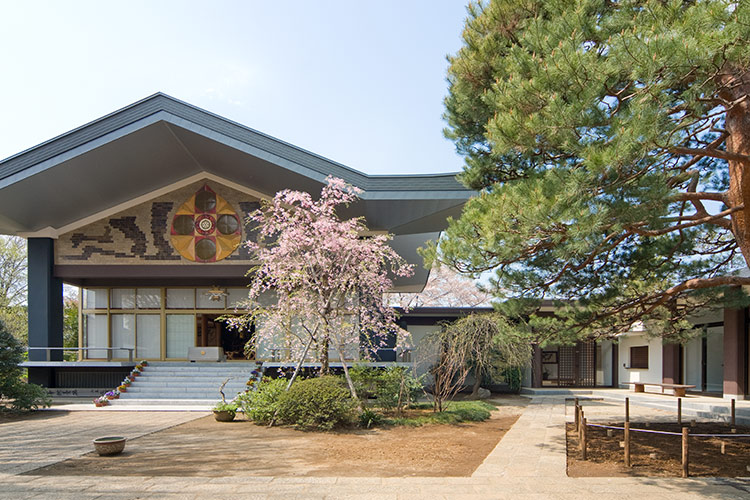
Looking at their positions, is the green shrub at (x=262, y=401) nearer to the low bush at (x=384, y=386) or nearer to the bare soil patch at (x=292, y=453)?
the bare soil patch at (x=292, y=453)

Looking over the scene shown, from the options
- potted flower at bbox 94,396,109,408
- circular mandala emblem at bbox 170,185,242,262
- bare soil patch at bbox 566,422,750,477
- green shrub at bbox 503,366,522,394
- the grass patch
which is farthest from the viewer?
green shrub at bbox 503,366,522,394

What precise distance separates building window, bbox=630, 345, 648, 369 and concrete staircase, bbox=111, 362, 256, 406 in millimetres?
13815

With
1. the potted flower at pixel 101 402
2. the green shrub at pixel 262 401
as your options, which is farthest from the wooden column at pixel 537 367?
the potted flower at pixel 101 402

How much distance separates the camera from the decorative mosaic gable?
15.8m

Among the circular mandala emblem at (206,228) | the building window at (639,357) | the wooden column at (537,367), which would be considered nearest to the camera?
the circular mandala emblem at (206,228)

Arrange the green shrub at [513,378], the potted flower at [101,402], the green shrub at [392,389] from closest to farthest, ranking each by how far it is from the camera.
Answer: the green shrub at [392,389]
the potted flower at [101,402]
the green shrub at [513,378]

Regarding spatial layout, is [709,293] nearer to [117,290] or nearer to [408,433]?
[408,433]

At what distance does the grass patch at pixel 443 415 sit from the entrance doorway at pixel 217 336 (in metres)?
6.05

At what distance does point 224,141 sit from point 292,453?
8.26m

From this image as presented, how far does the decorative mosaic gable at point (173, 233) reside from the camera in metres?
15.8

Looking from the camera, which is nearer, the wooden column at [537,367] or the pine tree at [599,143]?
the pine tree at [599,143]

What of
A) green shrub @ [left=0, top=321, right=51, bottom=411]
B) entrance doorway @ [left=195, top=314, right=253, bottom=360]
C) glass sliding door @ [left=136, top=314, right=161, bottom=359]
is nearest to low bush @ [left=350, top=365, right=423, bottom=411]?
entrance doorway @ [left=195, top=314, right=253, bottom=360]

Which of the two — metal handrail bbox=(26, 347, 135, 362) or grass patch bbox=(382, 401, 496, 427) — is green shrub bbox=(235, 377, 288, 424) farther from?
metal handrail bbox=(26, 347, 135, 362)

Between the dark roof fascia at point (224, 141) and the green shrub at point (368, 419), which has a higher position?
the dark roof fascia at point (224, 141)
